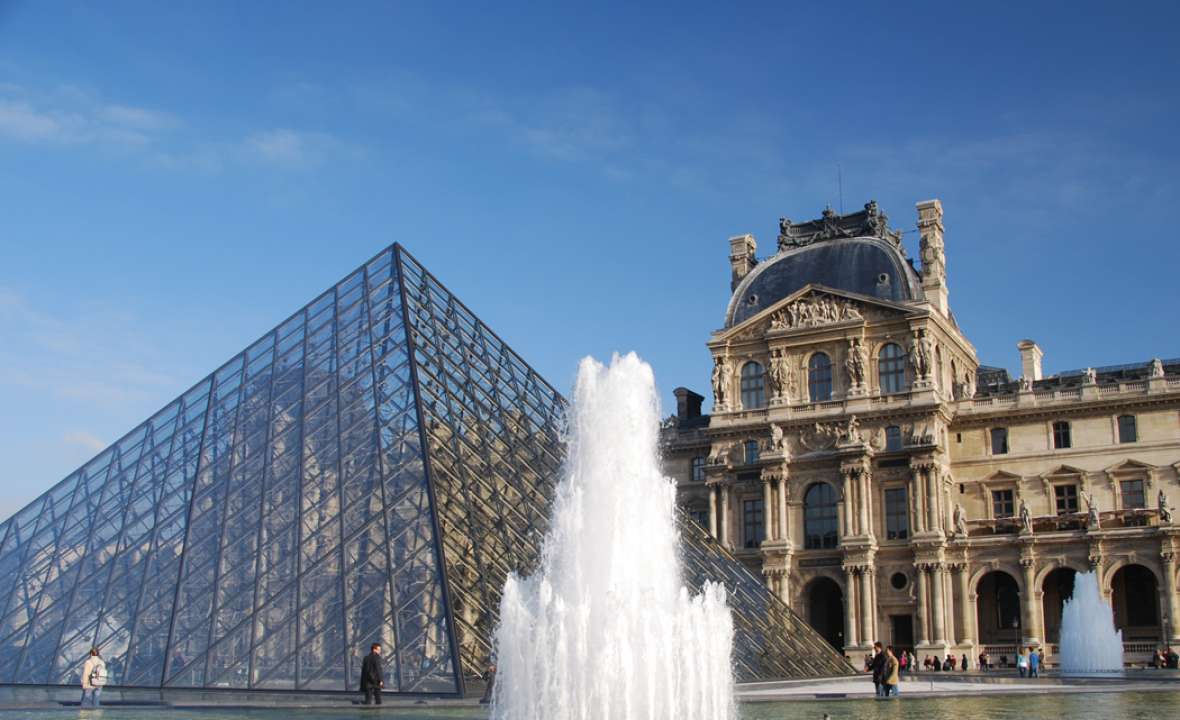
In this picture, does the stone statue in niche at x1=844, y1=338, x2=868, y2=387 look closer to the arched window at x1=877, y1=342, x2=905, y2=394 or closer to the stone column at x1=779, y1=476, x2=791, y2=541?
the arched window at x1=877, y1=342, x2=905, y2=394

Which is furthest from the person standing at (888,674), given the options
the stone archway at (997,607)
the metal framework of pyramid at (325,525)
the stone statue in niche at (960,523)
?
the stone archway at (997,607)

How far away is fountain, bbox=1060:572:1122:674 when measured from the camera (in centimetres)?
3631

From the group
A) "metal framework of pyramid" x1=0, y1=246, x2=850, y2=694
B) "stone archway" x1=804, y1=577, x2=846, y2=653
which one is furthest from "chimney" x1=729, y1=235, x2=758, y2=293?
"metal framework of pyramid" x1=0, y1=246, x2=850, y2=694

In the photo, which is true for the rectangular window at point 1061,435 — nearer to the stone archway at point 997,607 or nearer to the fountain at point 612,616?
the stone archway at point 997,607

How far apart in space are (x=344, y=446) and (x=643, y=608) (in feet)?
30.1

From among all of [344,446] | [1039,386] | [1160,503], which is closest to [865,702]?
[344,446]

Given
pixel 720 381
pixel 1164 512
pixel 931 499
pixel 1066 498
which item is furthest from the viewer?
pixel 720 381

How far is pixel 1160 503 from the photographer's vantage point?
40688 millimetres

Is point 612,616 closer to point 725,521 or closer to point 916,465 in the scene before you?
point 916,465

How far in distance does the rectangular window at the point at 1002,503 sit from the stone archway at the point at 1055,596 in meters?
2.63

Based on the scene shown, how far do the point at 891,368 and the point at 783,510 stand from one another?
6522mm

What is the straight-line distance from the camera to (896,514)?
44.6 metres

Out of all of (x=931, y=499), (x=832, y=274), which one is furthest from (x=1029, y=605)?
(x=832, y=274)

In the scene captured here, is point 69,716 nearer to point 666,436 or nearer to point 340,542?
point 340,542
